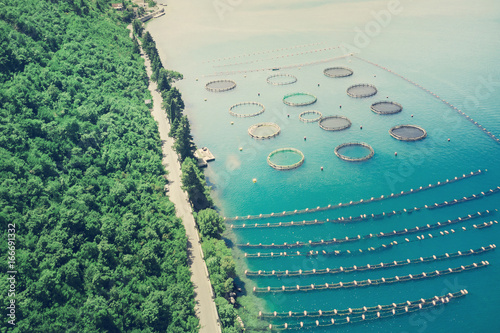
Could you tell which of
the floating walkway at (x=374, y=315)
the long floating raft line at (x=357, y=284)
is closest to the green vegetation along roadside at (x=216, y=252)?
the floating walkway at (x=374, y=315)

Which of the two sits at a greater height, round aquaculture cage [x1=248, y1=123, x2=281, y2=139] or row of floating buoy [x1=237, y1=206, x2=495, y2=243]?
round aquaculture cage [x1=248, y1=123, x2=281, y2=139]

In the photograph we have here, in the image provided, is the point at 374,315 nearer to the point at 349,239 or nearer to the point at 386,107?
the point at 349,239

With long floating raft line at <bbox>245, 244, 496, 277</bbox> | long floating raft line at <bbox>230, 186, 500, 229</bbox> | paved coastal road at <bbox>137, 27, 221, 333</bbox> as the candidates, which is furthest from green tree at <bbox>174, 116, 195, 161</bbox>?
long floating raft line at <bbox>245, 244, 496, 277</bbox>

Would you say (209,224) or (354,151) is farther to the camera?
(354,151)

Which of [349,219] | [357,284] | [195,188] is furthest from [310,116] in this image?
[357,284]

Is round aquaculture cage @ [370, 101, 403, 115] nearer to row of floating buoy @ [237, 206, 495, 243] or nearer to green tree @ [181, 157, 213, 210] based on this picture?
row of floating buoy @ [237, 206, 495, 243]

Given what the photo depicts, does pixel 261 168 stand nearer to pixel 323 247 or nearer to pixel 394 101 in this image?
pixel 323 247

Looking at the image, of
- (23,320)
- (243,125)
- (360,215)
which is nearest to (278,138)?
(243,125)
